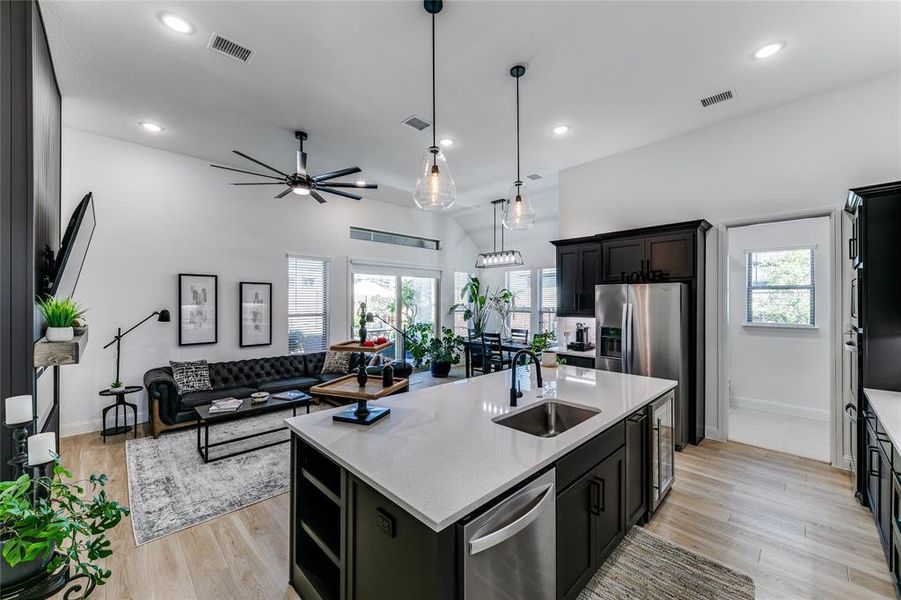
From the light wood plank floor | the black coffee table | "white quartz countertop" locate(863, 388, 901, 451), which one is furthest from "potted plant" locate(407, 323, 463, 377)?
"white quartz countertop" locate(863, 388, 901, 451)

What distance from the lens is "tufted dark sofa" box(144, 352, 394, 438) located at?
4137 mm

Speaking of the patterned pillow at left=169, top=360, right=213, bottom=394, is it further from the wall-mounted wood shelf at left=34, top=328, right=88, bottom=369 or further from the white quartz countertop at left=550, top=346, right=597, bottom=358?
the white quartz countertop at left=550, top=346, right=597, bottom=358

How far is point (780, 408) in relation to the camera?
486cm

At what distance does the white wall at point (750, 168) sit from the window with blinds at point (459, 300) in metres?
3.96

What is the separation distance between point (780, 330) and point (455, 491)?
572 centimetres

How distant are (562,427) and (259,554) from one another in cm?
209

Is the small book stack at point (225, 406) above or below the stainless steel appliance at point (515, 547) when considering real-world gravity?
below

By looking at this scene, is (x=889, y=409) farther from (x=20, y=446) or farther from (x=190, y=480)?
(x=190, y=480)

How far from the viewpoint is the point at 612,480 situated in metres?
2.07

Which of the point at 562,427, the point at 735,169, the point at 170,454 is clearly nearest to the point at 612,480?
the point at 562,427

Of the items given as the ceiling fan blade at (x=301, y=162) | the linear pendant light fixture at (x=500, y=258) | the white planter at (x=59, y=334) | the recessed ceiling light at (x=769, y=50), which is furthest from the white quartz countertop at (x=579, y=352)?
the white planter at (x=59, y=334)

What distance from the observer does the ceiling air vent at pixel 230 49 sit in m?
2.62

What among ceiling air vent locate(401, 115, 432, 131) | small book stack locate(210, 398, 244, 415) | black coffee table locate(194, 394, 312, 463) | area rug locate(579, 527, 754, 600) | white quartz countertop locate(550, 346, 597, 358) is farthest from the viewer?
white quartz countertop locate(550, 346, 597, 358)

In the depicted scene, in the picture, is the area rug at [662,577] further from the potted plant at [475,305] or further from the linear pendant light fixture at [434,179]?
the potted plant at [475,305]
